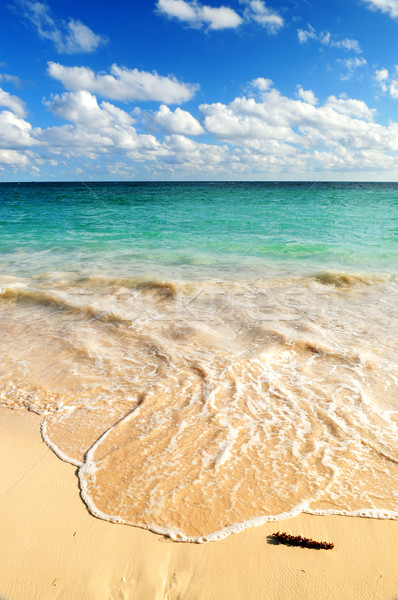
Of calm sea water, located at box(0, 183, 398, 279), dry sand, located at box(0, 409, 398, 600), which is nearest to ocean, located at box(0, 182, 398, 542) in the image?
dry sand, located at box(0, 409, 398, 600)

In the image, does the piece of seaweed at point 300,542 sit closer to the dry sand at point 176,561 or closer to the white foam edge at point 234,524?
the dry sand at point 176,561

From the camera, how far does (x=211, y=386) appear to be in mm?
4633

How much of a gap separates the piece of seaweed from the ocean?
193mm

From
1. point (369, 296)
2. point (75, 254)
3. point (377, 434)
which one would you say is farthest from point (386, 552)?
point (75, 254)

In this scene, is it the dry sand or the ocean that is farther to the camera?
the ocean

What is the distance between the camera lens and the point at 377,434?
3.77 m

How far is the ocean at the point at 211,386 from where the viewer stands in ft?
10.0

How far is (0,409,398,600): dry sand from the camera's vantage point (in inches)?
92.5

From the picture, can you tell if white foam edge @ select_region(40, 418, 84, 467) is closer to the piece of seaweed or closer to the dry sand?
the dry sand

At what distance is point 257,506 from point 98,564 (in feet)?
3.94

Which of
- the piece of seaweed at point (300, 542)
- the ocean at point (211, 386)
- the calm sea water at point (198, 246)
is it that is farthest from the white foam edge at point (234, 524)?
the calm sea water at point (198, 246)

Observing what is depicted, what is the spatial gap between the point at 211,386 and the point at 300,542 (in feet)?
7.16

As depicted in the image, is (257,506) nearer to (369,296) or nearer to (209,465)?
(209,465)

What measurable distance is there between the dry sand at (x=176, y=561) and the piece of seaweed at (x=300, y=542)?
30 mm
